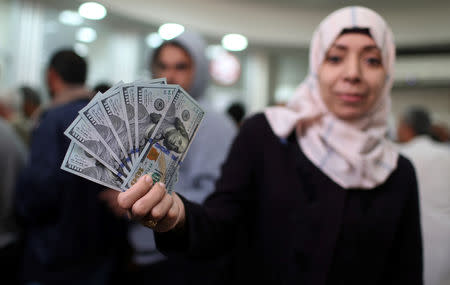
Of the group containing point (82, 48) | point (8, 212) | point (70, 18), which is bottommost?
point (8, 212)

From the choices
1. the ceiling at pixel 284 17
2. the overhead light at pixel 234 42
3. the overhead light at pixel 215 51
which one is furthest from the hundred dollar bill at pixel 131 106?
the overhead light at pixel 215 51

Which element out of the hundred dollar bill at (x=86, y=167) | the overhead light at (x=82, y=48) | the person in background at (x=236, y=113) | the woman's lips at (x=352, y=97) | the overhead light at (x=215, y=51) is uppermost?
the overhead light at (x=215, y=51)

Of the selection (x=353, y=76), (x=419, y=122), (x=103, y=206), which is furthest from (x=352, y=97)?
(x=419, y=122)

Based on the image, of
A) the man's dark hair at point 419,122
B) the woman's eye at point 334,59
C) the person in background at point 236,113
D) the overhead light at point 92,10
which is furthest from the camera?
the overhead light at point 92,10

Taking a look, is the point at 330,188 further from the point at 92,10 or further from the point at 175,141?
the point at 92,10

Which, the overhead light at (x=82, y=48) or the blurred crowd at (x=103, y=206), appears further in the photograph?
the overhead light at (x=82, y=48)

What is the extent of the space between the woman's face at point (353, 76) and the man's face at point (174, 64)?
79 centimetres

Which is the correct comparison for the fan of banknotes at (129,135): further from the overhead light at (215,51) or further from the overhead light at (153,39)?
the overhead light at (215,51)

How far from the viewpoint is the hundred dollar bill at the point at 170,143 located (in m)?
A: 0.73

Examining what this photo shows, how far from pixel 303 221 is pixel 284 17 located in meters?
7.94

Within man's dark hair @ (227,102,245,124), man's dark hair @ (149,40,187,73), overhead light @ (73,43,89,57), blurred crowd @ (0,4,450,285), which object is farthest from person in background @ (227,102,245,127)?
overhead light @ (73,43,89,57)

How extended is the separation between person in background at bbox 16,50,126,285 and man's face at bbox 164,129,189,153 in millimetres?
837

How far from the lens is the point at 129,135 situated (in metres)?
0.71

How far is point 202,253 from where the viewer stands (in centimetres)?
101
